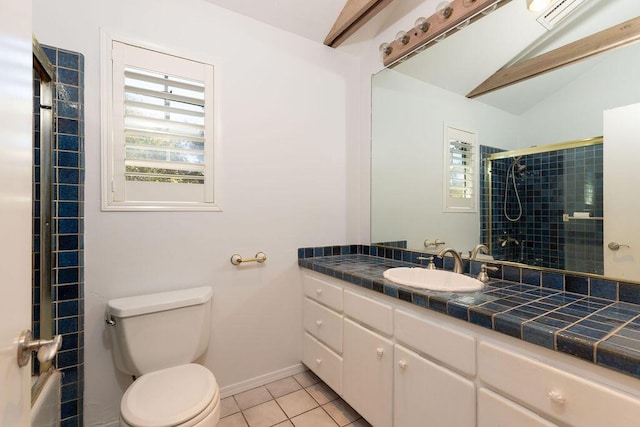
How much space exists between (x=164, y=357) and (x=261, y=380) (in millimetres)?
737

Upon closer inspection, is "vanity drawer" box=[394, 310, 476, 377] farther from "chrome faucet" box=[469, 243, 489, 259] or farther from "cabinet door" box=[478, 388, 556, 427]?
"chrome faucet" box=[469, 243, 489, 259]

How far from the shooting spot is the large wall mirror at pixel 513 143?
1167mm

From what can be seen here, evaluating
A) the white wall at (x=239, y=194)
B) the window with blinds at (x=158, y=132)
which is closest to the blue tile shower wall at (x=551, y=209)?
the white wall at (x=239, y=194)

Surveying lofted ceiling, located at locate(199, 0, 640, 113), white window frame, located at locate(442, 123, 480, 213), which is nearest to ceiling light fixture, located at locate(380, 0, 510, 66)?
lofted ceiling, located at locate(199, 0, 640, 113)

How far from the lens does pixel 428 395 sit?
1147mm

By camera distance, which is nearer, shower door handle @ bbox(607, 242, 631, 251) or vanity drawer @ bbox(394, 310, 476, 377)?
vanity drawer @ bbox(394, 310, 476, 377)

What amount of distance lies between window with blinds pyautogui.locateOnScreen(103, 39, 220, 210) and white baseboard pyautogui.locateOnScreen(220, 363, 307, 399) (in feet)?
3.71

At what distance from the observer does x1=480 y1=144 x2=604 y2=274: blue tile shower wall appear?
1195 mm

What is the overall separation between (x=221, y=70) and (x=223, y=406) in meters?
2.00

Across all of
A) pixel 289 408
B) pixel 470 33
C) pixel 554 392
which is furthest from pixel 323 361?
pixel 470 33

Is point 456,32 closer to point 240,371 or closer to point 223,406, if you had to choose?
point 240,371

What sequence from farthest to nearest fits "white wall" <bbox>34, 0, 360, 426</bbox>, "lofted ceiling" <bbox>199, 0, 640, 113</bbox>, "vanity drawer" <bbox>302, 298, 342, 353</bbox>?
"vanity drawer" <bbox>302, 298, 342, 353</bbox> < "white wall" <bbox>34, 0, 360, 426</bbox> < "lofted ceiling" <bbox>199, 0, 640, 113</bbox>

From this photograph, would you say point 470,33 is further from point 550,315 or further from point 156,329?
point 156,329

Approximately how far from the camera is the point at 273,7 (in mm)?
1816
